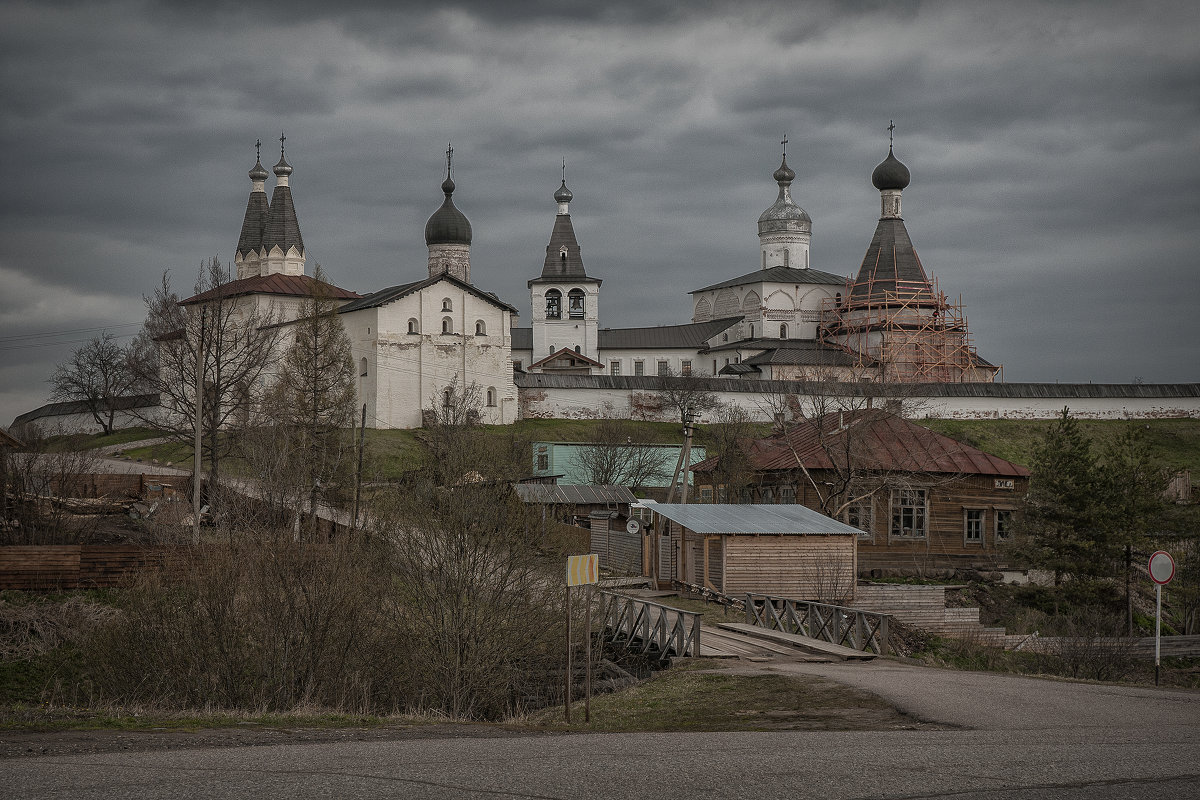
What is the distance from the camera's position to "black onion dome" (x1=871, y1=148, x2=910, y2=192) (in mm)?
75562

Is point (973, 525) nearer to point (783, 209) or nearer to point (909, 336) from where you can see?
point (909, 336)

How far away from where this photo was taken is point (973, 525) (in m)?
34.2

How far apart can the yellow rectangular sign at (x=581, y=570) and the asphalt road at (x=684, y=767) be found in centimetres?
267

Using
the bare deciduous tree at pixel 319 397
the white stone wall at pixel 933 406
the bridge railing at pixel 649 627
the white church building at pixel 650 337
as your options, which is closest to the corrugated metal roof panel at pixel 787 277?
the white church building at pixel 650 337

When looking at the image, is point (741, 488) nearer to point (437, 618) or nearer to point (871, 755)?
point (437, 618)

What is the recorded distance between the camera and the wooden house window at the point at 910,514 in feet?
109

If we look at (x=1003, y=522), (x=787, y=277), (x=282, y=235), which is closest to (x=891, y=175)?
(x=787, y=277)

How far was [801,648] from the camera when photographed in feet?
57.6

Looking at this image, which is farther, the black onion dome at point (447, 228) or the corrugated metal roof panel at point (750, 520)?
the black onion dome at point (447, 228)

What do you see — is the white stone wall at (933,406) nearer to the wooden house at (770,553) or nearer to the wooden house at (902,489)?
the wooden house at (902,489)

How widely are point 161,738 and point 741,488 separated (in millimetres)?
27199

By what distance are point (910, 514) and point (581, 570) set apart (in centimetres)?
2235

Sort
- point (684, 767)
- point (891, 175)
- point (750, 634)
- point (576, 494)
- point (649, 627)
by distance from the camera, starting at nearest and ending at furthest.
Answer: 1. point (684, 767)
2. point (649, 627)
3. point (750, 634)
4. point (576, 494)
5. point (891, 175)

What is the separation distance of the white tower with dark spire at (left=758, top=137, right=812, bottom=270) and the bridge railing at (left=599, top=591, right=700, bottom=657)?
6398 cm
